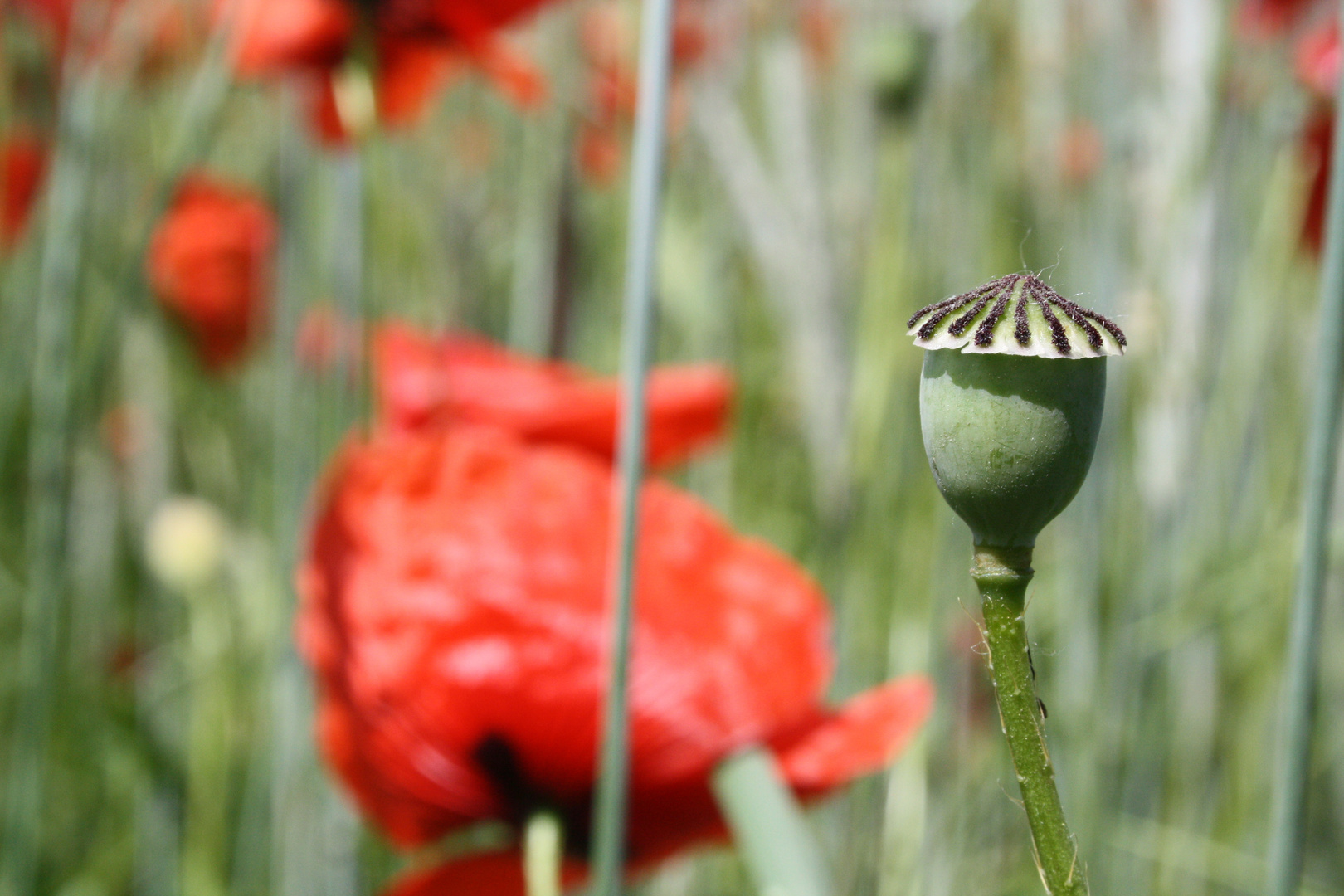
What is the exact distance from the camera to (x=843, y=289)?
726mm

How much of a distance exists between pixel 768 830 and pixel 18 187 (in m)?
0.85

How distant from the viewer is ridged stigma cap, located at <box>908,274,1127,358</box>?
0.14 meters

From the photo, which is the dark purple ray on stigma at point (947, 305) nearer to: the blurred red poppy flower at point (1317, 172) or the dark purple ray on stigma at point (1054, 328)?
the dark purple ray on stigma at point (1054, 328)

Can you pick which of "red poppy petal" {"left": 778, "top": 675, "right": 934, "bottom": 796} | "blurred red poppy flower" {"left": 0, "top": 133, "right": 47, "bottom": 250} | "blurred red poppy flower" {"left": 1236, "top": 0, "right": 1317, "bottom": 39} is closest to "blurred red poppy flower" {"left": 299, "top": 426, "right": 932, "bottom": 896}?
"red poppy petal" {"left": 778, "top": 675, "right": 934, "bottom": 796}

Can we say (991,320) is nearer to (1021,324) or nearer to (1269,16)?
(1021,324)

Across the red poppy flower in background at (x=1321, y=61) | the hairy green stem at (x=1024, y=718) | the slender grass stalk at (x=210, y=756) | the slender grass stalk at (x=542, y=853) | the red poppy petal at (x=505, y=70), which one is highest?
the red poppy flower in background at (x=1321, y=61)

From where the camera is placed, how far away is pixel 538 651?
0.34 metres

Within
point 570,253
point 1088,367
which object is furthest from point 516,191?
point 1088,367

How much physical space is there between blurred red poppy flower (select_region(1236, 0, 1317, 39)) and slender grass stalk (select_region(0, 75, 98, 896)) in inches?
20.2

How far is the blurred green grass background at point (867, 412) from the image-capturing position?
0.54 m

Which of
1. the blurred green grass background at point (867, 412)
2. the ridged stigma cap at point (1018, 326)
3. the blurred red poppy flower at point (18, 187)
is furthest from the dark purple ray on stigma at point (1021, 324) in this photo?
the blurred red poppy flower at point (18, 187)

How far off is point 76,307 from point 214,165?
903 millimetres

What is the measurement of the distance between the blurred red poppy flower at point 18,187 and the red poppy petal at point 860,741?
735 millimetres

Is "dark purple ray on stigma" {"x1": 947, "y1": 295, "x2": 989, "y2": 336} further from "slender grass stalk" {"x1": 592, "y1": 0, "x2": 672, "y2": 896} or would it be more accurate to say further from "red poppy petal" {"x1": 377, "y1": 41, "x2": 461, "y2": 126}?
"red poppy petal" {"x1": 377, "y1": 41, "x2": 461, "y2": 126}
